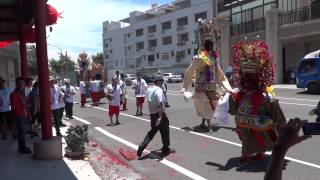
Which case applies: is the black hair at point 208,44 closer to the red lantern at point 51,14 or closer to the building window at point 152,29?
the red lantern at point 51,14

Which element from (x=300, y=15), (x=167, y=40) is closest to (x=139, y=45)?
(x=167, y=40)

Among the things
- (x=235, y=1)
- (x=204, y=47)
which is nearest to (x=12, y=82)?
(x=204, y=47)

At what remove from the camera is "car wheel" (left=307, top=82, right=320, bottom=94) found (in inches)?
1038

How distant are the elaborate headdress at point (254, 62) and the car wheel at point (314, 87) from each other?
19.8m

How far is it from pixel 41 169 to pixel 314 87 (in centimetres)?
2088

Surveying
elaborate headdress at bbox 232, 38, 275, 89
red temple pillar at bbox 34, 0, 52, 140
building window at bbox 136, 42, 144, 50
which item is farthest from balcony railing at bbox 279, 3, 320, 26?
building window at bbox 136, 42, 144, 50

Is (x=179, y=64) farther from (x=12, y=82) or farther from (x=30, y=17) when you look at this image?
(x=30, y=17)

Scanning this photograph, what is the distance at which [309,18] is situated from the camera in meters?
36.8

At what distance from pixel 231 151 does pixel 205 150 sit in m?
0.59

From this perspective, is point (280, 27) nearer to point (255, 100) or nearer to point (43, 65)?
point (43, 65)

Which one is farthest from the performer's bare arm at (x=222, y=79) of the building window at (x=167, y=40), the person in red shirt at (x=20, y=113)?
the building window at (x=167, y=40)

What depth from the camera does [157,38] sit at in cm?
8662

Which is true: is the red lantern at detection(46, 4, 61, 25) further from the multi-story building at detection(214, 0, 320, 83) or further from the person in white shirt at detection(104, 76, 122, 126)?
the multi-story building at detection(214, 0, 320, 83)

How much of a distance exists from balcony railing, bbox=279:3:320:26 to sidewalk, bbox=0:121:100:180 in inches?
1202
